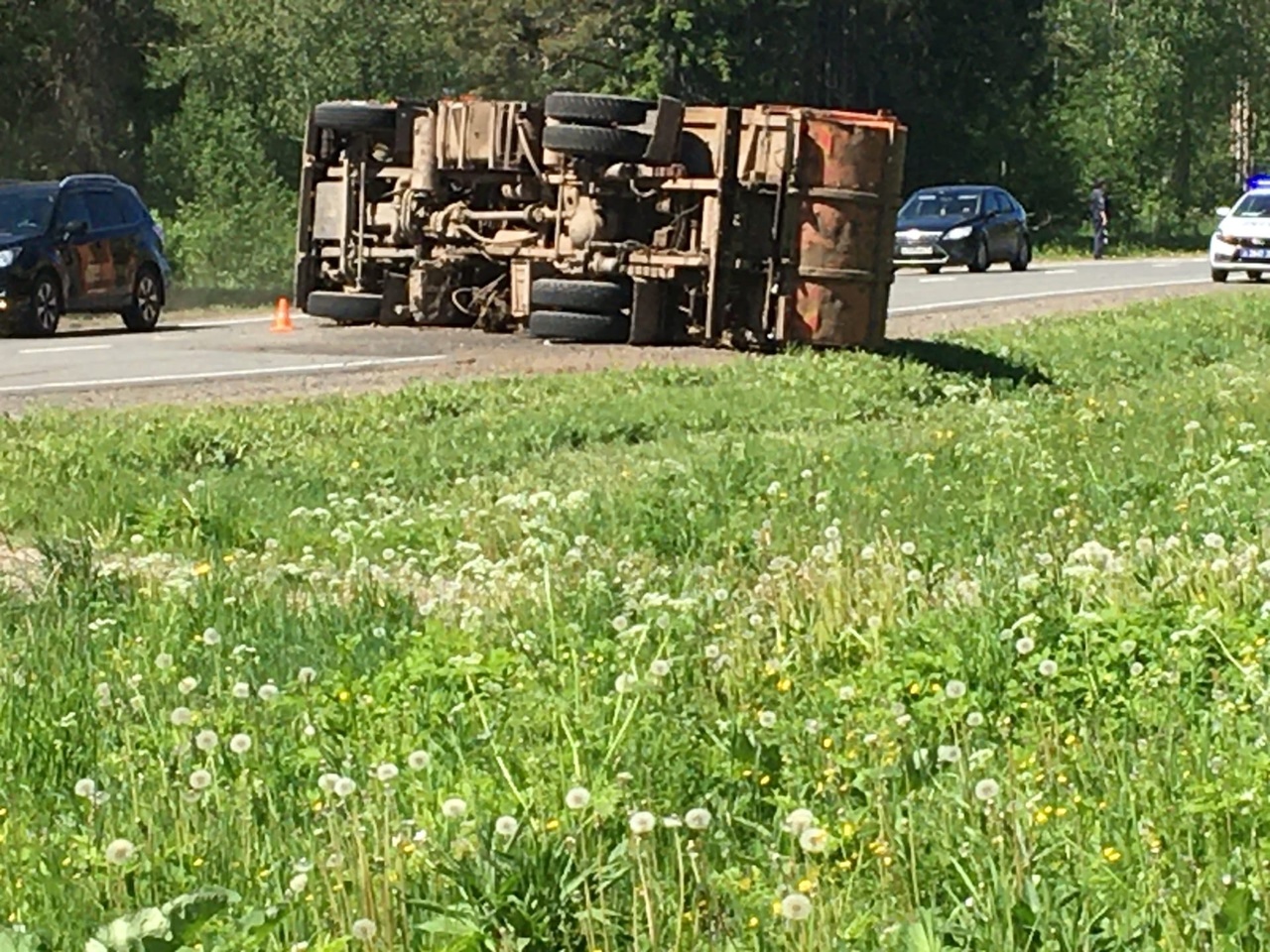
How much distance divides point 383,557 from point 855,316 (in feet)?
45.5

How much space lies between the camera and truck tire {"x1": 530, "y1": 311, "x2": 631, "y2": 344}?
2408 cm

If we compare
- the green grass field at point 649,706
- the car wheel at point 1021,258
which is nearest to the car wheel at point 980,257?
the car wheel at point 1021,258

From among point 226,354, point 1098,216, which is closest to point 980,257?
point 1098,216

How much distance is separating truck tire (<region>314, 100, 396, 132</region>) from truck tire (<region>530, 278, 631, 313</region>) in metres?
3.04

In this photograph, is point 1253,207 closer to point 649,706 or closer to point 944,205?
point 944,205

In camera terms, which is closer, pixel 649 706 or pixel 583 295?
pixel 649 706

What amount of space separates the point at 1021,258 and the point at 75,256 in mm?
24894

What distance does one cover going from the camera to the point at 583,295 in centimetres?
2409

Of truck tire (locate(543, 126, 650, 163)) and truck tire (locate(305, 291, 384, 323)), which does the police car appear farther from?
truck tire (locate(543, 126, 650, 163))

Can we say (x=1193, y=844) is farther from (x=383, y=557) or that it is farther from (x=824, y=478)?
(x=824, y=478)

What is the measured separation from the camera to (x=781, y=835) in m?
5.48

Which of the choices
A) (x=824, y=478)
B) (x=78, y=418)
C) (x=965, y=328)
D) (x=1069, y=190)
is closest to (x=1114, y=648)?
(x=824, y=478)

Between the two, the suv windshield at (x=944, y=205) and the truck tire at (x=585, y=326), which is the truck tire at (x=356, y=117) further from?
the suv windshield at (x=944, y=205)

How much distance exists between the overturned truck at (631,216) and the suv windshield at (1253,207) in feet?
72.3
